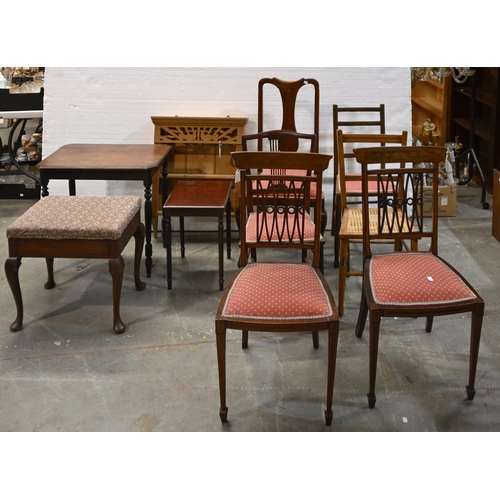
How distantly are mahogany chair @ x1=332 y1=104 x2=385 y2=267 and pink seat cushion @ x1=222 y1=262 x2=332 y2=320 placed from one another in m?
1.50

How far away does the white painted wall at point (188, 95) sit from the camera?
16.5 feet

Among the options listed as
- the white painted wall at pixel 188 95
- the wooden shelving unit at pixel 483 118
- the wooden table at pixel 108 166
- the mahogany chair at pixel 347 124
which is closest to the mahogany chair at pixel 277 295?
the wooden table at pixel 108 166

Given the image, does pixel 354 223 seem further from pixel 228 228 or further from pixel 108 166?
pixel 108 166

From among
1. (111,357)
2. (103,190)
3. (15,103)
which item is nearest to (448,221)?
(103,190)

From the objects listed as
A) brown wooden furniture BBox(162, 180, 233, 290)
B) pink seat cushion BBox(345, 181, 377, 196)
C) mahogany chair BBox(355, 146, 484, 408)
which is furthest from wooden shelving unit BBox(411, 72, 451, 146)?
mahogany chair BBox(355, 146, 484, 408)

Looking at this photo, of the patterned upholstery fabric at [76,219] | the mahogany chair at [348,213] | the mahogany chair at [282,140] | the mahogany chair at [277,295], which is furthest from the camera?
the mahogany chair at [282,140]

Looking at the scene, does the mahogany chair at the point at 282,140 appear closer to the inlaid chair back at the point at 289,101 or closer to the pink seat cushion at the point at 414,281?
the inlaid chair back at the point at 289,101

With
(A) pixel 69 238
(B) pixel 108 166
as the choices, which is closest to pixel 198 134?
(B) pixel 108 166

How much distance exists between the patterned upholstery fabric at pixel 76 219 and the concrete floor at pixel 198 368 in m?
0.54

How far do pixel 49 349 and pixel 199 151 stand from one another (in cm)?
215

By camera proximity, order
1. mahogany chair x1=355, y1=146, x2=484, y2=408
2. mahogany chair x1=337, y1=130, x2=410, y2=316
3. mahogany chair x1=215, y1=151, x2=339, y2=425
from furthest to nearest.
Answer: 1. mahogany chair x1=337, y1=130, x2=410, y2=316
2. mahogany chair x1=355, y1=146, x2=484, y2=408
3. mahogany chair x1=215, y1=151, x2=339, y2=425

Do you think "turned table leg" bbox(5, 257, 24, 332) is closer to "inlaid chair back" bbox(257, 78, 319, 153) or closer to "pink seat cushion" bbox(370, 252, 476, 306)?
"pink seat cushion" bbox(370, 252, 476, 306)

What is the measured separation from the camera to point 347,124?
464cm

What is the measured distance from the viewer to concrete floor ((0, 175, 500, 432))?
2.81m
